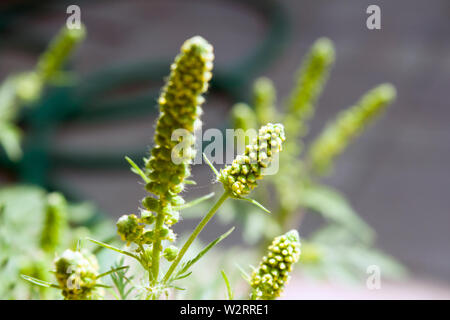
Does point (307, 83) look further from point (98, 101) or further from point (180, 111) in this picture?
point (98, 101)

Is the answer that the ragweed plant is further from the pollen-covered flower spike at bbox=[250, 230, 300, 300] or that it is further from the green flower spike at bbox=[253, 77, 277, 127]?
the pollen-covered flower spike at bbox=[250, 230, 300, 300]

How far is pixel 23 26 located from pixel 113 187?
2.59ft

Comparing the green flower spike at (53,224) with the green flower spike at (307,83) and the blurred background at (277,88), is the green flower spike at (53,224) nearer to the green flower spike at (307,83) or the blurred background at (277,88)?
the green flower spike at (307,83)

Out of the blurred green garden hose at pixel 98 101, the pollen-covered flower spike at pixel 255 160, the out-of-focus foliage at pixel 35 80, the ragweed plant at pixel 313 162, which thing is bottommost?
the pollen-covered flower spike at pixel 255 160

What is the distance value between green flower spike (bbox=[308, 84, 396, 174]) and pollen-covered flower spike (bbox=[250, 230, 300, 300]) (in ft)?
1.19

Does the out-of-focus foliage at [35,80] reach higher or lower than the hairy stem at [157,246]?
higher

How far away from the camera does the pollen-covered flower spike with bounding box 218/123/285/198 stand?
239 mm

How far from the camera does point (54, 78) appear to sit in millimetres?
612

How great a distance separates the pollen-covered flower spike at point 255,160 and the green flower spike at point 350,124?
37cm

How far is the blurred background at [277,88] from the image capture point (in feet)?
4.51

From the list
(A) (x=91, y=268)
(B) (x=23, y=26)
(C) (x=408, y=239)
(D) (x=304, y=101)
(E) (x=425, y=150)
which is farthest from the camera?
(B) (x=23, y=26)

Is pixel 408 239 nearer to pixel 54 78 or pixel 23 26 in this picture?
pixel 54 78

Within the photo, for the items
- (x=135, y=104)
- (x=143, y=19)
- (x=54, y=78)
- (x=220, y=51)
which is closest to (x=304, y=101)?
(x=54, y=78)

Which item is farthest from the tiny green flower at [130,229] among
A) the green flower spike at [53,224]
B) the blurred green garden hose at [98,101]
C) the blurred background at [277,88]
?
the blurred green garden hose at [98,101]
